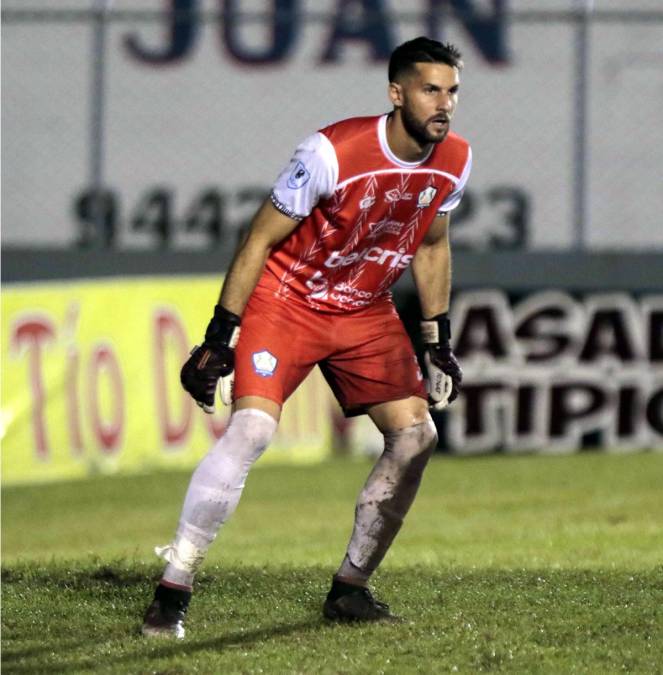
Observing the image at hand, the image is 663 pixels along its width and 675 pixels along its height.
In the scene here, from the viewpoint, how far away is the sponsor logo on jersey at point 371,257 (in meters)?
6.16

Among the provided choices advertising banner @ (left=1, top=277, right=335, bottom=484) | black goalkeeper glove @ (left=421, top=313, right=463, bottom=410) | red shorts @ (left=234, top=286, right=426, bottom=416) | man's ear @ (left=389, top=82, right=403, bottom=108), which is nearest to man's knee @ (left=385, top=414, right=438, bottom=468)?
red shorts @ (left=234, top=286, right=426, bottom=416)

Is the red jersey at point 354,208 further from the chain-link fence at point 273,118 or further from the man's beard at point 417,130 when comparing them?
the chain-link fence at point 273,118

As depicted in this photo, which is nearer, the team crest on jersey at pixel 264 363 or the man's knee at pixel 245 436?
the man's knee at pixel 245 436

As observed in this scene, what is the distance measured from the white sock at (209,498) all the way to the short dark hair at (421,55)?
4.29ft

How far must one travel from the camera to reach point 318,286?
6.20 metres

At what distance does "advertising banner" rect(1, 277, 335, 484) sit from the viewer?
13.2 meters

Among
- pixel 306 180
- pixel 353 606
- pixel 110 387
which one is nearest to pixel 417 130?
pixel 306 180

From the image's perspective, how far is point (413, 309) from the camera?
14.1 m

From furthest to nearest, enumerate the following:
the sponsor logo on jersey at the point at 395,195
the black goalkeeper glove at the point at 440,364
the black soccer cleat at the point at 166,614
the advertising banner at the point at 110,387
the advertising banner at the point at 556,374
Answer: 1. the advertising banner at the point at 556,374
2. the advertising banner at the point at 110,387
3. the black goalkeeper glove at the point at 440,364
4. the sponsor logo on jersey at the point at 395,195
5. the black soccer cleat at the point at 166,614

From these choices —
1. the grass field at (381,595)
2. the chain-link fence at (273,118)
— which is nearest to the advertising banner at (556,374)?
the grass field at (381,595)

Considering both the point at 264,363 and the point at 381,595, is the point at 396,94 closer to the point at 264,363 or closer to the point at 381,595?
the point at 264,363

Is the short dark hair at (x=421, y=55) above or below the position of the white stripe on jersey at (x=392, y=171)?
above

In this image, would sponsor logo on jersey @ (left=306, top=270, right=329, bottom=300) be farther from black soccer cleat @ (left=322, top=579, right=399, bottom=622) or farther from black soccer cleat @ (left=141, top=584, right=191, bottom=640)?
black soccer cleat @ (left=141, top=584, right=191, bottom=640)

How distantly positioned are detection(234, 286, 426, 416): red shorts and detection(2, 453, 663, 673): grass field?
2.64ft
